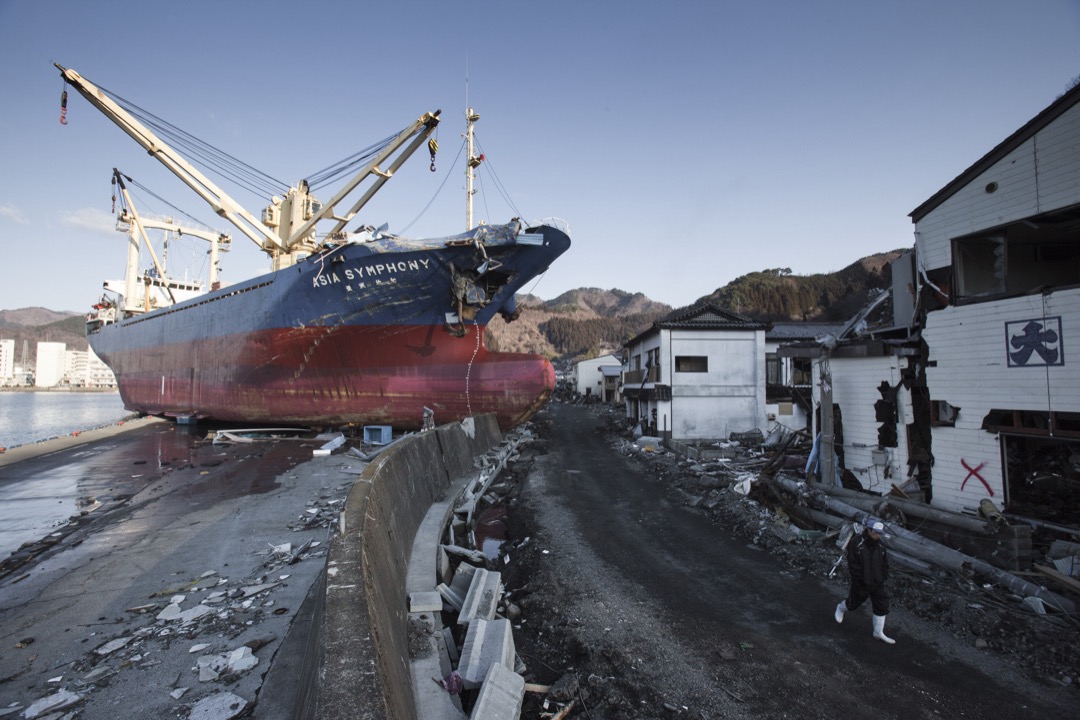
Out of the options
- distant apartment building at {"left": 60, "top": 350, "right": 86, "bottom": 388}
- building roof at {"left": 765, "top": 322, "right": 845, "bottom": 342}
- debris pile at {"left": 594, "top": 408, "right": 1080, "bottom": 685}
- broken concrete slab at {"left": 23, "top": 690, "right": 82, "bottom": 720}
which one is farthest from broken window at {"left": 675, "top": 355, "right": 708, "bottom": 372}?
distant apartment building at {"left": 60, "top": 350, "right": 86, "bottom": 388}

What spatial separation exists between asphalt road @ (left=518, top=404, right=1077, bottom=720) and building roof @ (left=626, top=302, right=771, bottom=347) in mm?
13037

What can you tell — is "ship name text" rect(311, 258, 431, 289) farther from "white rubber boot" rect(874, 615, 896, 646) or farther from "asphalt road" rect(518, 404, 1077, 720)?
"white rubber boot" rect(874, 615, 896, 646)

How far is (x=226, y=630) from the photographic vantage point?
15.3 feet

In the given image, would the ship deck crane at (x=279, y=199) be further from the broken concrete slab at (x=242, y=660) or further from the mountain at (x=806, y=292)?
the mountain at (x=806, y=292)

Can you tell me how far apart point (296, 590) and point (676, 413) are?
1722cm

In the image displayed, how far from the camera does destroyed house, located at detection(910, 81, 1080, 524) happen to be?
7.46 m

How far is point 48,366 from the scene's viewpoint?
418ft

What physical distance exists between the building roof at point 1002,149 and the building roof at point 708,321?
1071 centimetres

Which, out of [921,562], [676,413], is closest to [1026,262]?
[921,562]

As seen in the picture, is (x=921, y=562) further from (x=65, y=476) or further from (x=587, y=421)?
(x=587, y=421)

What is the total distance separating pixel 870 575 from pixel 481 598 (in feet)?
14.1

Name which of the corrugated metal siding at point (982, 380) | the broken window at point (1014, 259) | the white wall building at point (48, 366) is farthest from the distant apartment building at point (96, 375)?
the broken window at point (1014, 259)

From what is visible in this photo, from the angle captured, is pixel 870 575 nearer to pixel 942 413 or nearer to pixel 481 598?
pixel 481 598

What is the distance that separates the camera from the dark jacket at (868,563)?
525 cm
